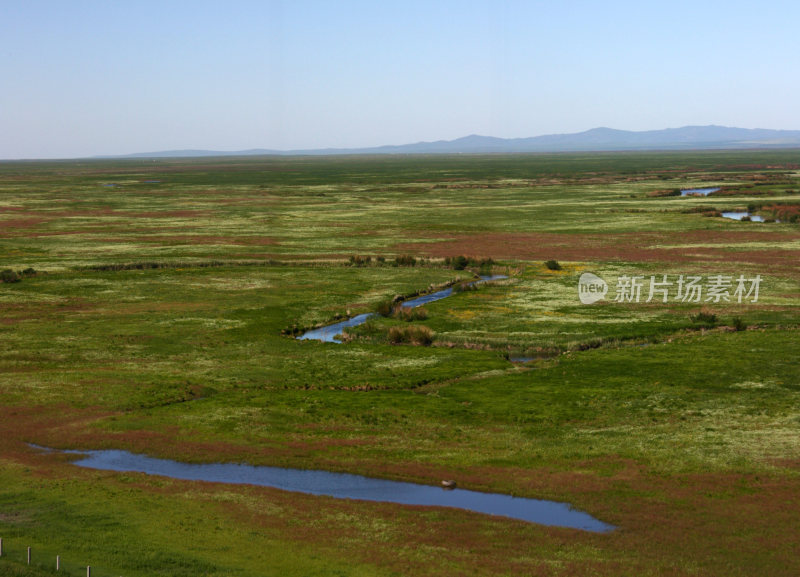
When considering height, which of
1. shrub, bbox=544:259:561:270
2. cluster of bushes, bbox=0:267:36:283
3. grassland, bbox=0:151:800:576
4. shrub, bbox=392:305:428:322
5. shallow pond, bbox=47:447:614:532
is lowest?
shallow pond, bbox=47:447:614:532

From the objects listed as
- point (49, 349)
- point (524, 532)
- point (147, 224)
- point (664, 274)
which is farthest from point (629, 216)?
point (524, 532)

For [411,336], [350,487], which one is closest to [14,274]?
[411,336]

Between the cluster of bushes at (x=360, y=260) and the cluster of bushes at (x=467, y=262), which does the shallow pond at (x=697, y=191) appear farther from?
the cluster of bushes at (x=360, y=260)

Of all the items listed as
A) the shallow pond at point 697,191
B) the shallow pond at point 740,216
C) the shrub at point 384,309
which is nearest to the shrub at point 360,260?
the shrub at point 384,309

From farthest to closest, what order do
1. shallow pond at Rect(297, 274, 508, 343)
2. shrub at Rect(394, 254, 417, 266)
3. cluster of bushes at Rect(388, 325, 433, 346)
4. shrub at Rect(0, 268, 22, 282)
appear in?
shrub at Rect(394, 254, 417, 266) → shrub at Rect(0, 268, 22, 282) → shallow pond at Rect(297, 274, 508, 343) → cluster of bushes at Rect(388, 325, 433, 346)

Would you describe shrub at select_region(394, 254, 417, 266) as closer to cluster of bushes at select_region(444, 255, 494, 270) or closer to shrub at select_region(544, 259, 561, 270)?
cluster of bushes at select_region(444, 255, 494, 270)

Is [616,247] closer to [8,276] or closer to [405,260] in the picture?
[405,260]

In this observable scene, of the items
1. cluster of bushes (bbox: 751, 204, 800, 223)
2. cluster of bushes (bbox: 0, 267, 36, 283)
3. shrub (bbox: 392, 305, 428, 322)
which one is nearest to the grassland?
shrub (bbox: 392, 305, 428, 322)
